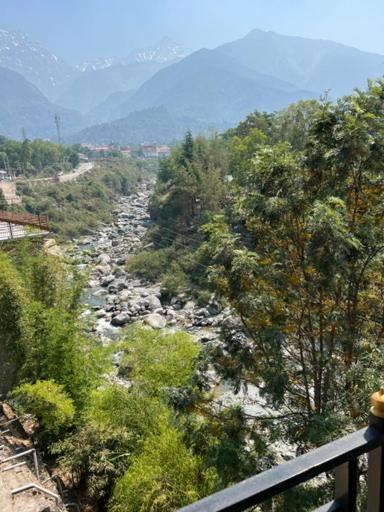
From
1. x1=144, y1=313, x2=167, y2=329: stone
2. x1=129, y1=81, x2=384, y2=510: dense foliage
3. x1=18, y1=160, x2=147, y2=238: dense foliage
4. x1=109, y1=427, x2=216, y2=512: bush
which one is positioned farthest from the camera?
x1=18, y1=160, x2=147, y2=238: dense foliage

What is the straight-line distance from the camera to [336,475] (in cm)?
112

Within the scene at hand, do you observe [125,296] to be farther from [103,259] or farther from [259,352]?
[259,352]

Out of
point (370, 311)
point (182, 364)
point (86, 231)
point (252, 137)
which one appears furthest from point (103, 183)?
point (370, 311)

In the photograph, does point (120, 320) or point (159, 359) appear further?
point (120, 320)

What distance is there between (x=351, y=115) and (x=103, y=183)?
4831 centimetres

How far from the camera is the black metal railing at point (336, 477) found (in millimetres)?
904

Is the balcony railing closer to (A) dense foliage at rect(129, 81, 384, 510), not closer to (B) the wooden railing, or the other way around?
(A) dense foliage at rect(129, 81, 384, 510)

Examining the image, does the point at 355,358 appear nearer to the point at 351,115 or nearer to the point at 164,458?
the point at 351,115

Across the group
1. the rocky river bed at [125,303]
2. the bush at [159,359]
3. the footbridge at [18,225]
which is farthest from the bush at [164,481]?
the footbridge at [18,225]

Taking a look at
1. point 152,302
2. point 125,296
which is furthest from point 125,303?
point 152,302

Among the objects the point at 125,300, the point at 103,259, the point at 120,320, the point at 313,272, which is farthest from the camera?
the point at 103,259

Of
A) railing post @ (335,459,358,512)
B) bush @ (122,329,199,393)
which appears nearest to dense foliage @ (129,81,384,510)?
railing post @ (335,459,358,512)

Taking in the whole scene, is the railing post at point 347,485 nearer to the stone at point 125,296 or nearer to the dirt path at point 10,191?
the stone at point 125,296

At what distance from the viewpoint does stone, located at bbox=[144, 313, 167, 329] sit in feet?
54.6
